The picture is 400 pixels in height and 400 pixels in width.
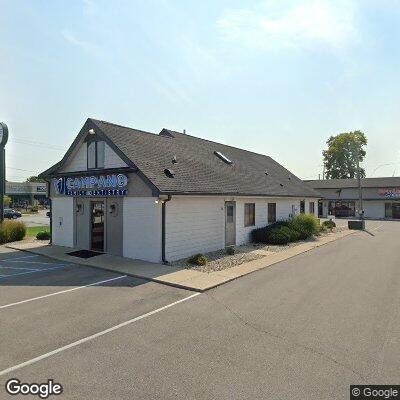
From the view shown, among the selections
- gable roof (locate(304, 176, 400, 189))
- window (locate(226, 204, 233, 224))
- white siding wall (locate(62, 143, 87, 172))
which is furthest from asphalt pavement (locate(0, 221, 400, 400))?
gable roof (locate(304, 176, 400, 189))

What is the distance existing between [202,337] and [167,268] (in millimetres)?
6326

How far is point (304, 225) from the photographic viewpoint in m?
23.8

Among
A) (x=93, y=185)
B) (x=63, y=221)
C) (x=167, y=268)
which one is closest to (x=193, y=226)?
(x=167, y=268)

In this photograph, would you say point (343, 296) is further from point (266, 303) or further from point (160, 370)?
point (160, 370)

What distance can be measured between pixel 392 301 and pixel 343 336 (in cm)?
345

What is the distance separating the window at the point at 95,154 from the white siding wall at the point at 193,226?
14.7 feet

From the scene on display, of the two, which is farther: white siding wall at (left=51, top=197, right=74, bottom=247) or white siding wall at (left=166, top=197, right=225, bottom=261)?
Result: white siding wall at (left=51, top=197, right=74, bottom=247)

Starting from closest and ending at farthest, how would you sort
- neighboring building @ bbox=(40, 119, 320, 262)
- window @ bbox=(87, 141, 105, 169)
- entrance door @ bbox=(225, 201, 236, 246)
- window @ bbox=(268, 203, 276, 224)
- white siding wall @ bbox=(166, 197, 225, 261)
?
neighboring building @ bbox=(40, 119, 320, 262), white siding wall @ bbox=(166, 197, 225, 261), window @ bbox=(87, 141, 105, 169), entrance door @ bbox=(225, 201, 236, 246), window @ bbox=(268, 203, 276, 224)

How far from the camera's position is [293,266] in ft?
47.8

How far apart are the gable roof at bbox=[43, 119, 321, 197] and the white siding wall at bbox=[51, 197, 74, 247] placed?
6.55 feet

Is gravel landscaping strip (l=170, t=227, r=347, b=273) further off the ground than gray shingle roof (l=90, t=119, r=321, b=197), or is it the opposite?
gray shingle roof (l=90, t=119, r=321, b=197)

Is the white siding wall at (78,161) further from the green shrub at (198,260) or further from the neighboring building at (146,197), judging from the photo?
the green shrub at (198,260)

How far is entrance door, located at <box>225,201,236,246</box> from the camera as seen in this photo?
1849 centimetres

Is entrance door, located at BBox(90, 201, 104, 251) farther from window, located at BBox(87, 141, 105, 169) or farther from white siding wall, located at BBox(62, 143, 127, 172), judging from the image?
white siding wall, located at BBox(62, 143, 127, 172)
